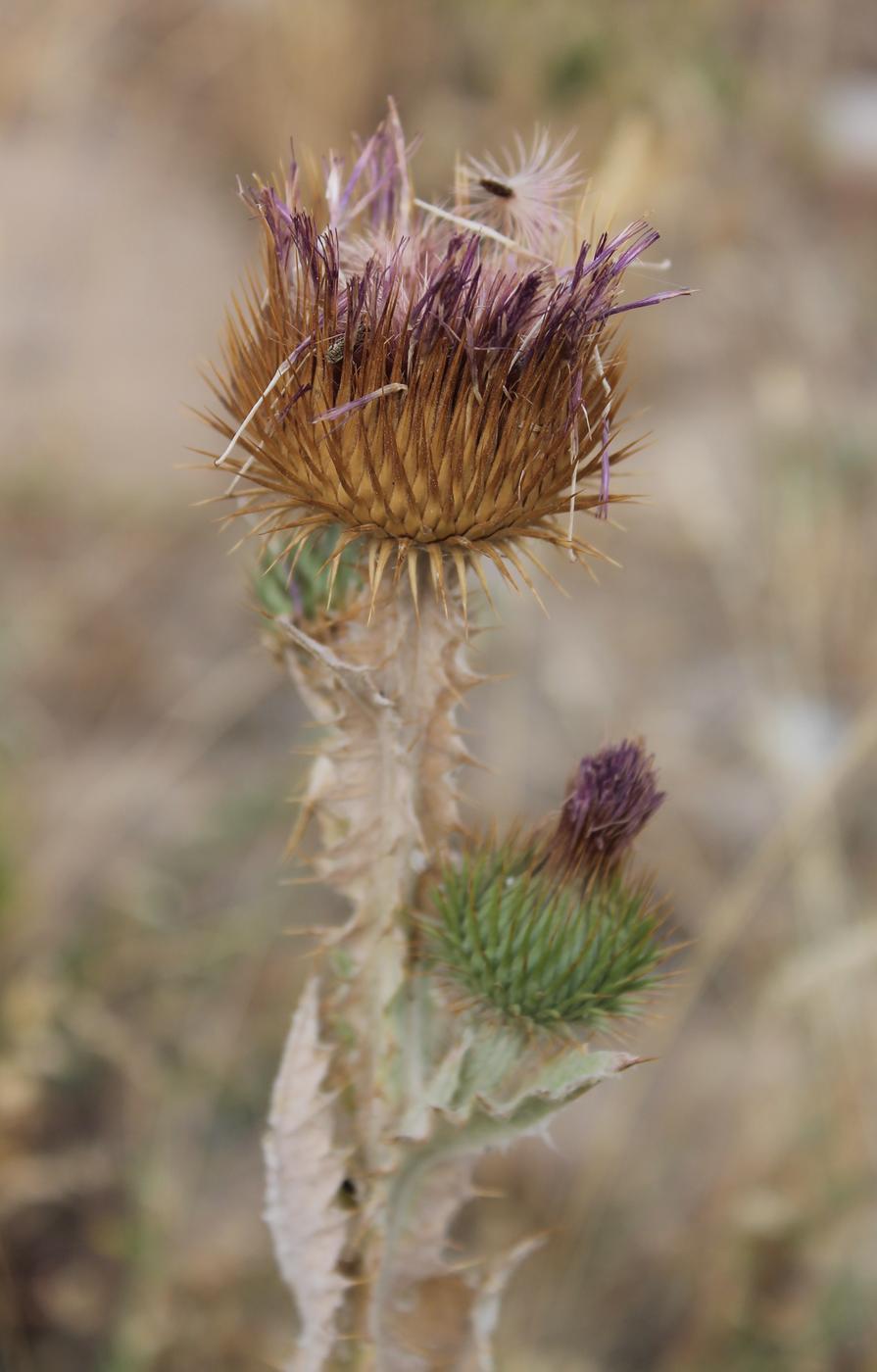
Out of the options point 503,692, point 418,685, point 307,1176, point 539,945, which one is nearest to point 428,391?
point 418,685

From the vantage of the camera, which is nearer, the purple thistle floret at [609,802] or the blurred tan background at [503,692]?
the purple thistle floret at [609,802]

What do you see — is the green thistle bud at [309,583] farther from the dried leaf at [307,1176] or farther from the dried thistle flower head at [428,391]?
the dried leaf at [307,1176]

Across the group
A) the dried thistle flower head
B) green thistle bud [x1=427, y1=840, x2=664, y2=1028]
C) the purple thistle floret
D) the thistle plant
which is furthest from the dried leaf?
the dried thistle flower head

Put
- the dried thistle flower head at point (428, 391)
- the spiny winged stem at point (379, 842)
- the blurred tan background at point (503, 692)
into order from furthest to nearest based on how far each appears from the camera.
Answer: the blurred tan background at point (503, 692) → the spiny winged stem at point (379, 842) → the dried thistle flower head at point (428, 391)

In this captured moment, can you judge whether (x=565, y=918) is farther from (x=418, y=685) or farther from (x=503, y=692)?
(x=503, y=692)

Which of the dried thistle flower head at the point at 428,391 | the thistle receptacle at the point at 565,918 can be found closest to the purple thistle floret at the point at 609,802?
the thistle receptacle at the point at 565,918

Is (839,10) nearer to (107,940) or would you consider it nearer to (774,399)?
(774,399)
